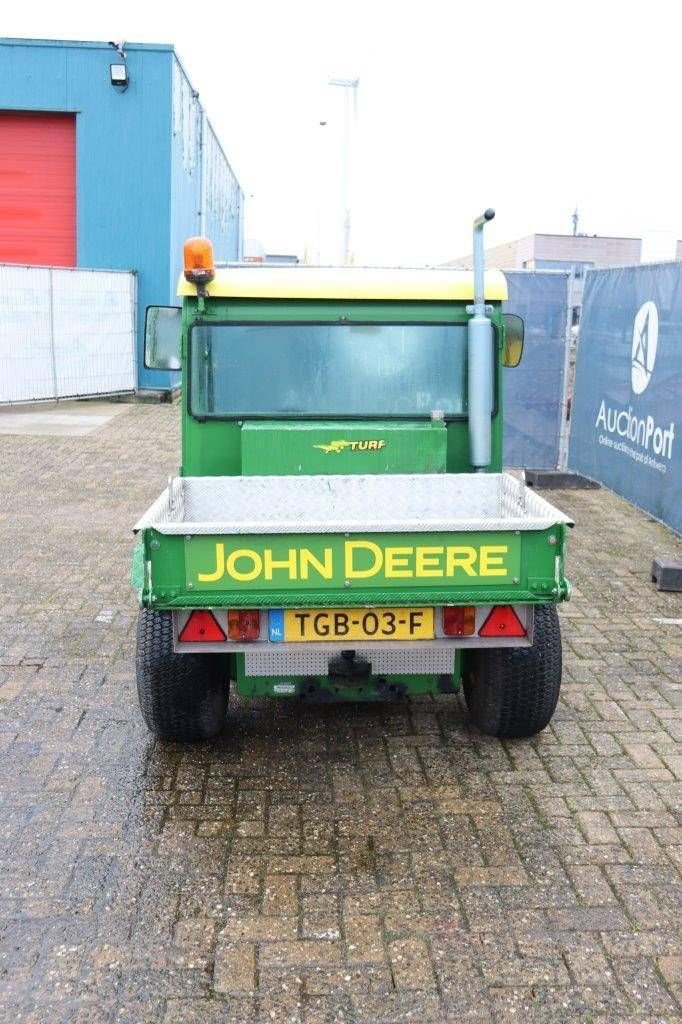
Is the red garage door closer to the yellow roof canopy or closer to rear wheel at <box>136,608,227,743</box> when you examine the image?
the yellow roof canopy

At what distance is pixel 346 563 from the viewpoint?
4.30m

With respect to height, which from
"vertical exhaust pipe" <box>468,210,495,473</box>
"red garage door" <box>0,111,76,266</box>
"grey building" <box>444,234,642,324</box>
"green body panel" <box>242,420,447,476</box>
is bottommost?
"green body panel" <box>242,420,447,476</box>

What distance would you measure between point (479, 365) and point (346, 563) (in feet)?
6.48

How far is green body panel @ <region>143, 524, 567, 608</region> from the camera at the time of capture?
169 inches

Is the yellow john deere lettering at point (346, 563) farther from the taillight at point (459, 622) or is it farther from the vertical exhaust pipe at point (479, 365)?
the vertical exhaust pipe at point (479, 365)

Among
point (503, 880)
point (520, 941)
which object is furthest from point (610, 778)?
point (520, 941)

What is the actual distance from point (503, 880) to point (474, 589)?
1198 millimetres

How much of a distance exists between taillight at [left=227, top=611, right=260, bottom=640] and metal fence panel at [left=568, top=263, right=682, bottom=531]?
21.9 ft

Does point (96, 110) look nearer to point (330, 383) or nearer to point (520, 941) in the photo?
point (330, 383)

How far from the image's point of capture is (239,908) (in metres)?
3.81

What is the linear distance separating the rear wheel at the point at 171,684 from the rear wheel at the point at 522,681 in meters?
1.37

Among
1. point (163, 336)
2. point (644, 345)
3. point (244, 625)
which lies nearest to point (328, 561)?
point (244, 625)

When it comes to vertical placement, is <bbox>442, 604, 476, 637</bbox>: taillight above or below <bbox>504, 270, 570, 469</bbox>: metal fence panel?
below

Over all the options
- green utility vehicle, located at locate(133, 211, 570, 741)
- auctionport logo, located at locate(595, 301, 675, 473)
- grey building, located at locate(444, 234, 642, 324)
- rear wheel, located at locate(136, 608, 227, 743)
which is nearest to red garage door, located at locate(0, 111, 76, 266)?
auctionport logo, located at locate(595, 301, 675, 473)
